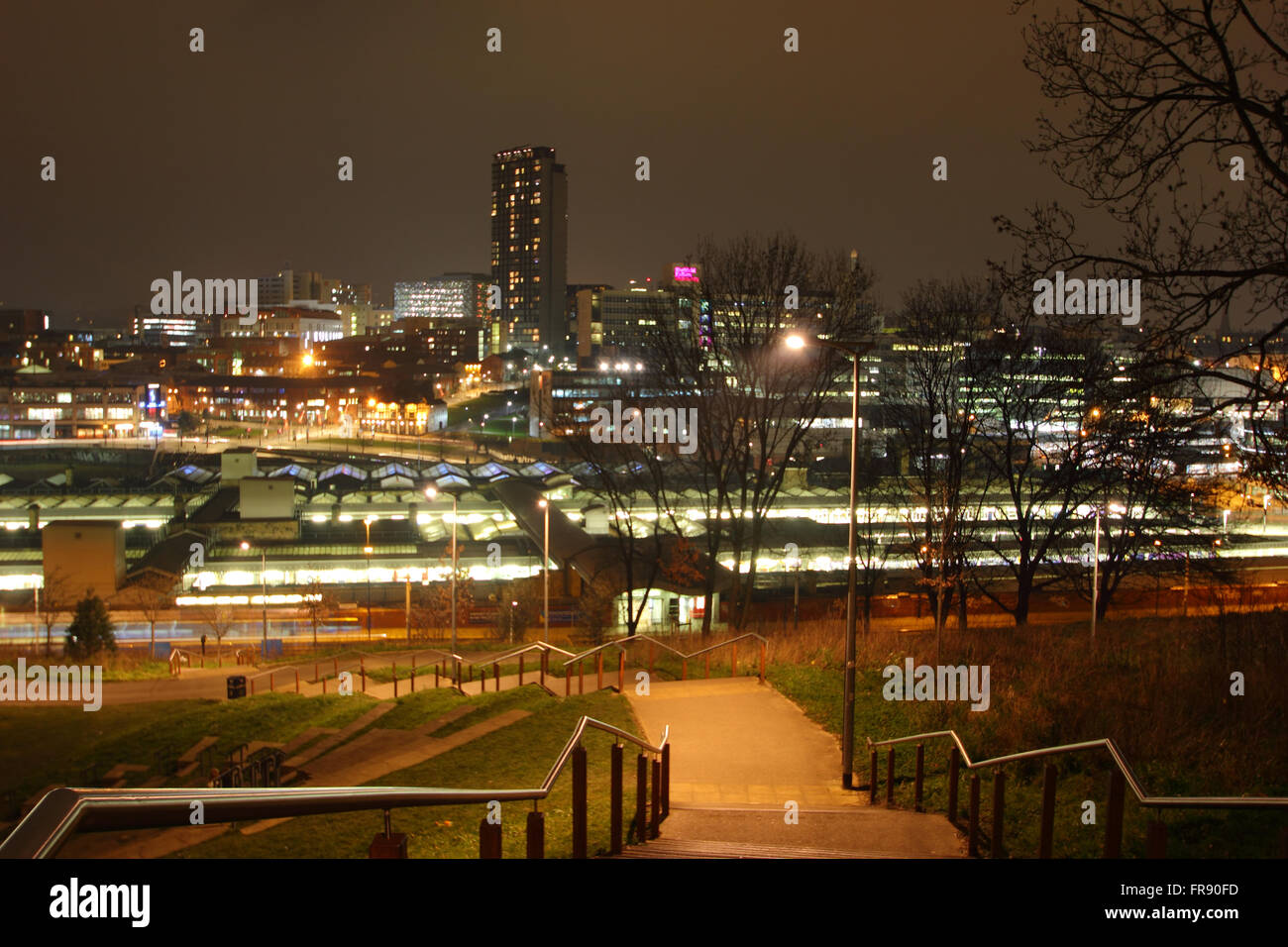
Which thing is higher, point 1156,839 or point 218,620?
point 1156,839

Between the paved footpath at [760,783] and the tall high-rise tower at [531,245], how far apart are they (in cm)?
16764

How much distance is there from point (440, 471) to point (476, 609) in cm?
2659

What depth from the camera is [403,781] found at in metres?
8.31

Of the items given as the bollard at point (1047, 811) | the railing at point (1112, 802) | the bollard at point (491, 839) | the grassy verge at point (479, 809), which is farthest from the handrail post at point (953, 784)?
the bollard at point (491, 839)

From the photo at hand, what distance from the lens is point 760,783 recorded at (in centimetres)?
855

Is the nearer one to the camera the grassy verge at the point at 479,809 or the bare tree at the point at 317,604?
the grassy verge at the point at 479,809

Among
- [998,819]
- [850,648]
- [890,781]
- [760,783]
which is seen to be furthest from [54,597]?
[998,819]

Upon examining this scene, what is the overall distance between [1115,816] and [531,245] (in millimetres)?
183026

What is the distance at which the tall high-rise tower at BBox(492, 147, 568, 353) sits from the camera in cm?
17775

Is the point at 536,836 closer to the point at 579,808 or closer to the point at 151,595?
the point at 579,808

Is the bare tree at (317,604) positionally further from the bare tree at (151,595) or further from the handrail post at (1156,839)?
the handrail post at (1156,839)

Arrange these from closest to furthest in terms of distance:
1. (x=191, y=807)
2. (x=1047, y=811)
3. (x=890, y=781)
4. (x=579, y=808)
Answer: (x=191, y=807) < (x=579, y=808) < (x=1047, y=811) < (x=890, y=781)

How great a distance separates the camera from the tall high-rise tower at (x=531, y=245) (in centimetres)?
17775

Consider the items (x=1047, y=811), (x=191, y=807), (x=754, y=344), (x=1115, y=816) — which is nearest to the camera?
(x=191, y=807)
